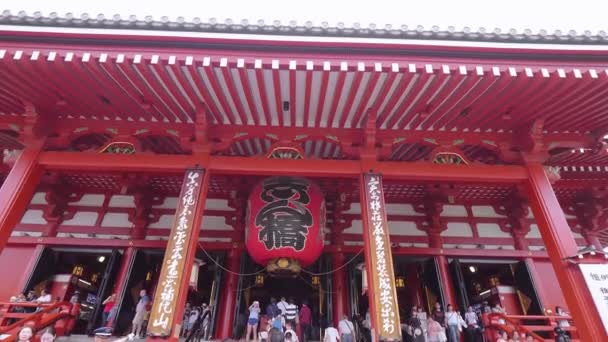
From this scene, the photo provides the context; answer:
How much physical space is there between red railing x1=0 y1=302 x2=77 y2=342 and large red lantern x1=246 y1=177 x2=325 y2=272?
4.11 metres

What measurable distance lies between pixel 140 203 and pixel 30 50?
5.32m

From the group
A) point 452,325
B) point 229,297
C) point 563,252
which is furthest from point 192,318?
point 563,252

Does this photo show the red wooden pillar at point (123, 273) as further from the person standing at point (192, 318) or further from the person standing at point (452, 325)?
the person standing at point (452, 325)

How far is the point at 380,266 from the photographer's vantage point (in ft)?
17.0

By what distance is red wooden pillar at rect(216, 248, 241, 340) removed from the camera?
8281 millimetres

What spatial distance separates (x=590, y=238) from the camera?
954 cm

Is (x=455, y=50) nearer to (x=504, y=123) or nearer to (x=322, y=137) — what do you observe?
(x=504, y=123)

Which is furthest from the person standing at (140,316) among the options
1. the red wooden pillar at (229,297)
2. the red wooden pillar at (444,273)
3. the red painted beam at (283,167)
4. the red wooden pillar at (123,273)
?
the red wooden pillar at (444,273)

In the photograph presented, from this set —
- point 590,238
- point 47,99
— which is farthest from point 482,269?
point 47,99

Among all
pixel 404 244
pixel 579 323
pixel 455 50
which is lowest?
pixel 579 323

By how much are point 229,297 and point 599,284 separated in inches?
289

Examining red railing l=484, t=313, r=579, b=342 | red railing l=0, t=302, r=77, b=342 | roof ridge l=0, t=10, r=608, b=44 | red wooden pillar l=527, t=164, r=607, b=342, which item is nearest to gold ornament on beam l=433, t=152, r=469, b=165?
red wooden pillar l=527, t=164, r=607, b=342

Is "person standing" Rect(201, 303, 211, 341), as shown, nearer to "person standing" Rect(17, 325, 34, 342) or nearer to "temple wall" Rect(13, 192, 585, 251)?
"temple wall" Rect(13, 192, 585, 251)

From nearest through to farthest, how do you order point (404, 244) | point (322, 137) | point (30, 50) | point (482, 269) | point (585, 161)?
point (30, 50) → point (322, 137) → point (585, 161) → point (404, 244) → point (482, 269)
